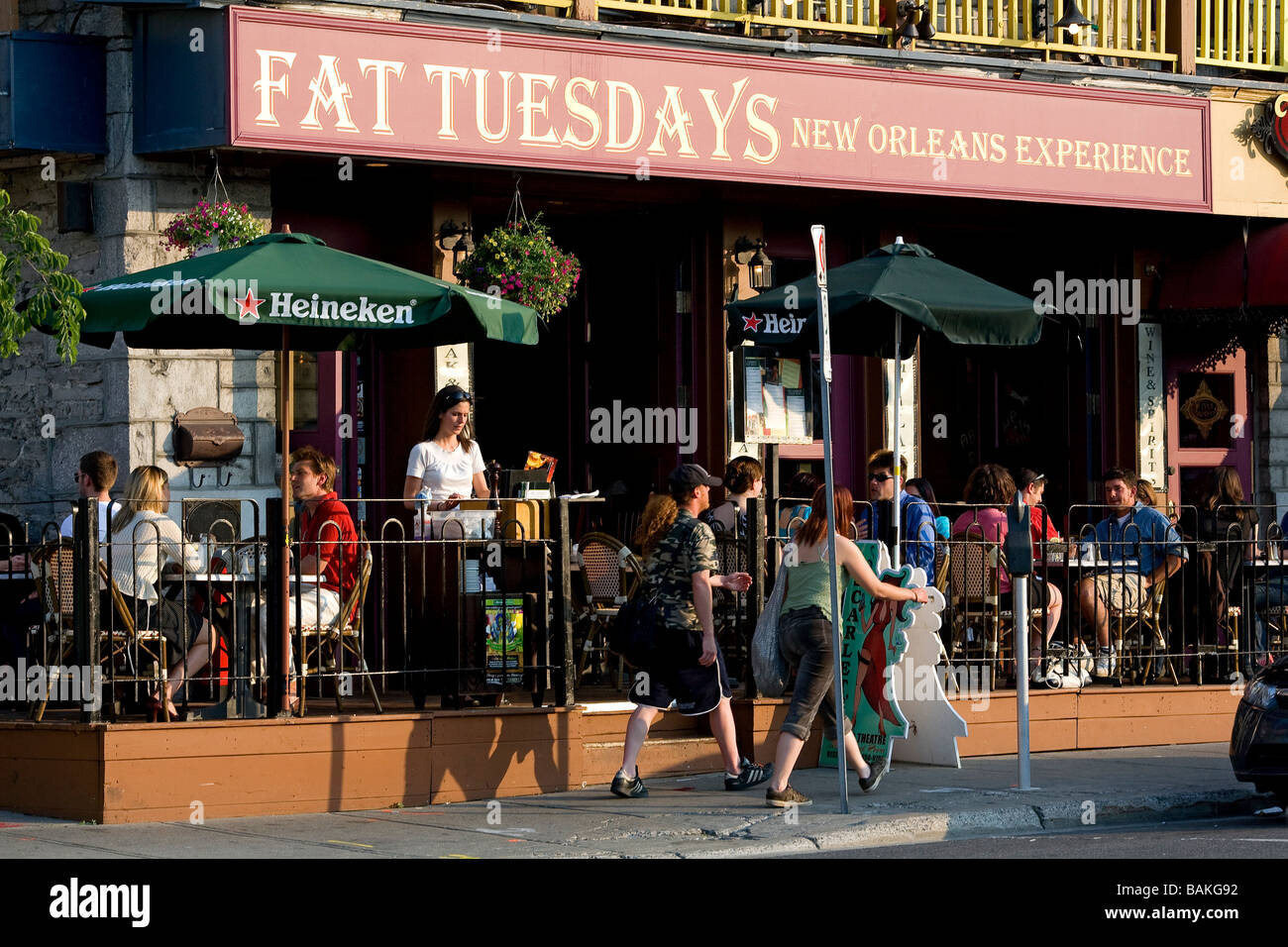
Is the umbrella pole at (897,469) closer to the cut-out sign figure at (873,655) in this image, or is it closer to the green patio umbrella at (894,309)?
the green patio umbrella at (894,309)

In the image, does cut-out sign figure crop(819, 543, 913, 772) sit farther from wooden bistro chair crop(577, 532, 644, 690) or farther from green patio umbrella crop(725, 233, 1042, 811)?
wooden bistro chair crop(577, 532, 644, 690)

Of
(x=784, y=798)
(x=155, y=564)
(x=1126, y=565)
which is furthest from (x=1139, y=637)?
(x=155, y=564)

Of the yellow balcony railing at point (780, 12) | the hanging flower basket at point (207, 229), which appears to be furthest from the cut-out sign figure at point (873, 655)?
the yellow balcony railing at point (780, 12)

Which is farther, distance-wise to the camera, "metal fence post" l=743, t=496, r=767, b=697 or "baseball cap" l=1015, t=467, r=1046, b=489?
"baseball cap" l=1015, t=467, r=1046, b=489

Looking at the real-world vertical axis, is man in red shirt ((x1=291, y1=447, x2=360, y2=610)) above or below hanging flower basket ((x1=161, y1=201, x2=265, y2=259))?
below

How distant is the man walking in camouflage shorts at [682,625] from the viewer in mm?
10844

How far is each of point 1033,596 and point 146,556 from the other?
19.7ft

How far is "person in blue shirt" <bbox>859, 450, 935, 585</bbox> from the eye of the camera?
12.5 m

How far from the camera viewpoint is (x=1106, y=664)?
1355 centimetres

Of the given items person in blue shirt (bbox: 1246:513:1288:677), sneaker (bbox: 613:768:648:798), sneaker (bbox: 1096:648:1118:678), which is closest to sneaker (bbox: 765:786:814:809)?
sneaker (bbox: 613:768:648:798)

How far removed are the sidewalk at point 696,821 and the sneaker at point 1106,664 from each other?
143 centimetres

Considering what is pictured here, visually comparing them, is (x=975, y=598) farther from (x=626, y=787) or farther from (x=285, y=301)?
(x=285, y=301)

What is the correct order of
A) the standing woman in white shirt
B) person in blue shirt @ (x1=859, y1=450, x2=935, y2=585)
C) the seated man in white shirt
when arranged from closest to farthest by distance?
the seated man in white shirt, the standing woman in white shirt, person in blue shirt @ (x1=859, y1=450, x2=935, y2=585)

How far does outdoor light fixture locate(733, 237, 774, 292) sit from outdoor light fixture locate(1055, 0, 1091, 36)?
3209 mm
